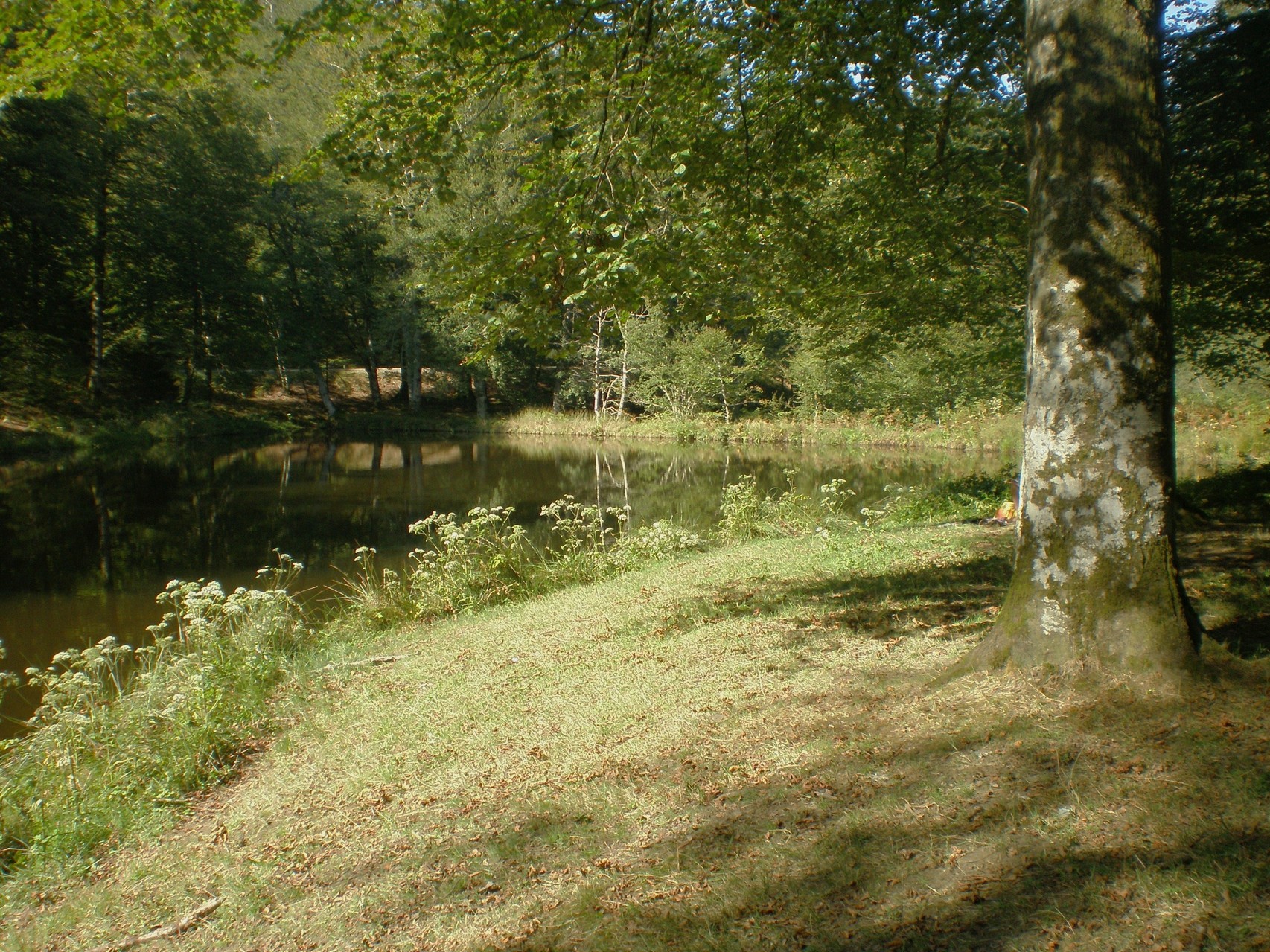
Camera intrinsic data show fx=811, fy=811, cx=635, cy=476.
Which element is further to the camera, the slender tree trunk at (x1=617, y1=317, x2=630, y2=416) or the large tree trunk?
the slender tree trunk at (x1=617, y1=317, x2=630, y2=416)

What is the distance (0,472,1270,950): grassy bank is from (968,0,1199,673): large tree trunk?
0.98ft

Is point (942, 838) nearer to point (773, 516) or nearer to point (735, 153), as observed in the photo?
point (735, 153)

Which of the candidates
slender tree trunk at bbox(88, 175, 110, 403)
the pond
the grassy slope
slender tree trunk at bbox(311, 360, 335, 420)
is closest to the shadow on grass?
the grassy slope

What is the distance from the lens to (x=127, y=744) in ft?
16.1

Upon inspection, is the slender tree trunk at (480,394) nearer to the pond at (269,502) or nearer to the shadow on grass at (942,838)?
the pond at (269,502)

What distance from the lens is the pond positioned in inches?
398

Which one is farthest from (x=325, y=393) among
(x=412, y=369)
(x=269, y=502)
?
(x=269, y=502)

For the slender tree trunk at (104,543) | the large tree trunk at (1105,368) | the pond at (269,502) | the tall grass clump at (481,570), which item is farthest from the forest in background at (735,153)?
the slender tree trunk at (104,543)

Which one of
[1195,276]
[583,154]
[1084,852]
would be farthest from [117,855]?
[1195,276]

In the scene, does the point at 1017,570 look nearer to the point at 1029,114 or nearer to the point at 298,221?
the point at 1029,114

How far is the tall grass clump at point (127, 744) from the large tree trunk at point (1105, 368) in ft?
15.1

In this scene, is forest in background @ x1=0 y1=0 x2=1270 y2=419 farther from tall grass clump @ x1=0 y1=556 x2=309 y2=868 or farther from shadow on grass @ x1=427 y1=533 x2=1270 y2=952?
shadow on grass @ x1=427 y1=533 x2=1270 y2=952

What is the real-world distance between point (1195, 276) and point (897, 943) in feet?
30.6

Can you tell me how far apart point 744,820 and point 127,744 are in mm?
3978
